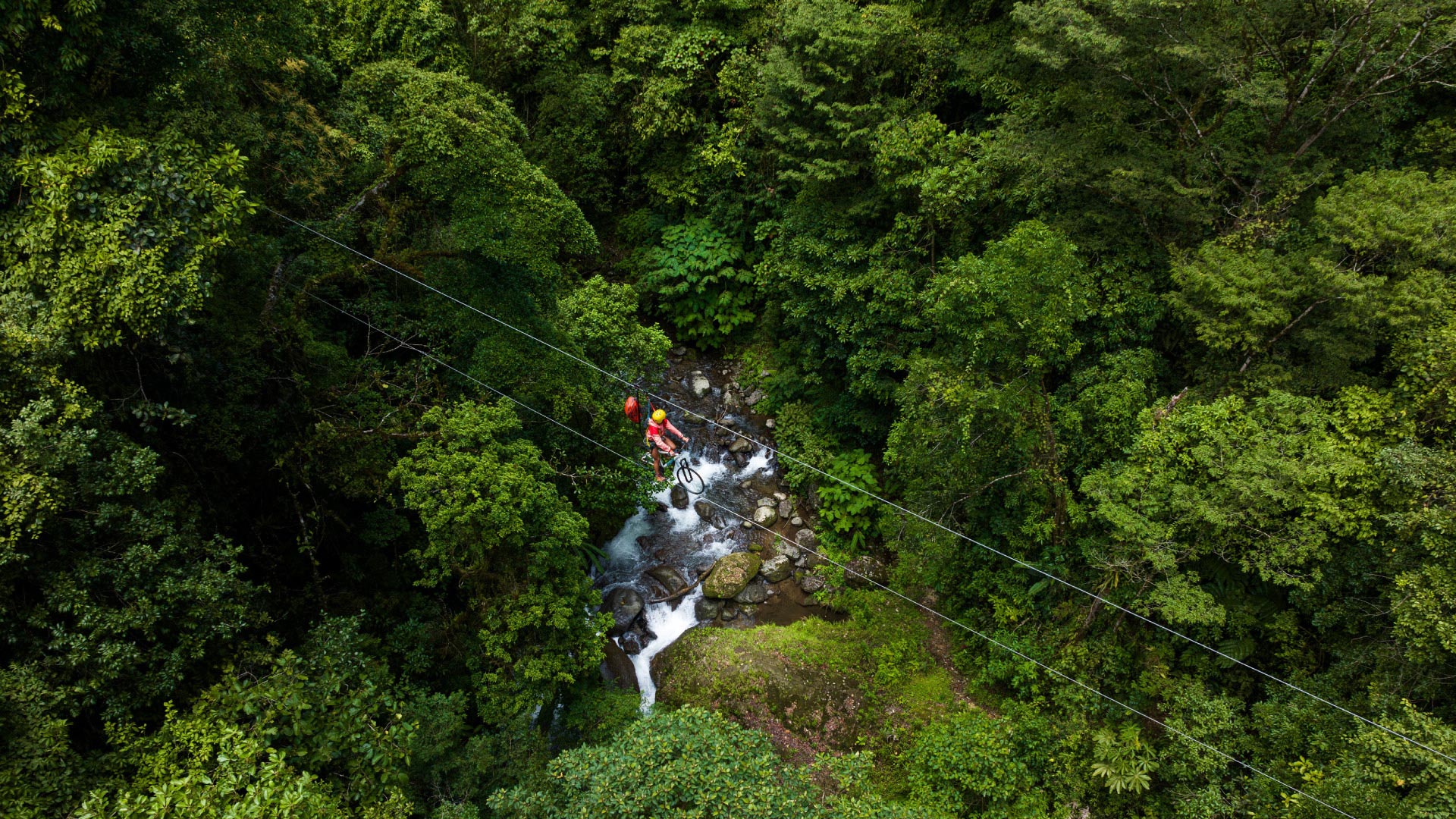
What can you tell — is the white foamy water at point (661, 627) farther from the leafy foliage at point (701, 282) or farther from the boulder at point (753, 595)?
the leafy foliage at point (701, 282)

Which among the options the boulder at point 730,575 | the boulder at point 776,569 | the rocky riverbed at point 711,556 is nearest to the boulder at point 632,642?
the rocky riverbed at point 711,556

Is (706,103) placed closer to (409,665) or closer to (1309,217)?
(1309,217)

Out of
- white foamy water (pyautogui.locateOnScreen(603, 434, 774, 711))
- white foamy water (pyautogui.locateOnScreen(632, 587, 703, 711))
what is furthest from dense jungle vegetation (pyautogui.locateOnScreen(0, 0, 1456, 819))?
white foamy water (pyautogui.locateOnScreen(632, 587, 703, 711))

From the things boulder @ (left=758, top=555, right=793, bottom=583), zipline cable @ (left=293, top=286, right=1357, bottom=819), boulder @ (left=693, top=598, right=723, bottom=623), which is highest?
zipline cable @ (left=293, top=286, right=1357, bottom=819)

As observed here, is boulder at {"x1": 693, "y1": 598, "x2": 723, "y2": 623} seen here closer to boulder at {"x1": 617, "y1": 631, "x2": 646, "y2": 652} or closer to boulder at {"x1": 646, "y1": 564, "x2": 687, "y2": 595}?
boulder at {"x1": 646, "y1": 564, "x2": 687, "y2": 595}

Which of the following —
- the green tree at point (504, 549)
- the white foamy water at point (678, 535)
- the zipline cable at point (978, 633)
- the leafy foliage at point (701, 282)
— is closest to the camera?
the zipline cable at point (978, 633)

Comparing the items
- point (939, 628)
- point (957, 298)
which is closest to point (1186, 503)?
point (957, 298)

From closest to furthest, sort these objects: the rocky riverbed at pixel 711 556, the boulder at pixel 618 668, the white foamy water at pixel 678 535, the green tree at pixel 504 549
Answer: the green tree at pixel 504 549
the boulder at pixel 618 668
the white foamy water at pixel 678 535
the rocky riverbed at pixel 711 556
